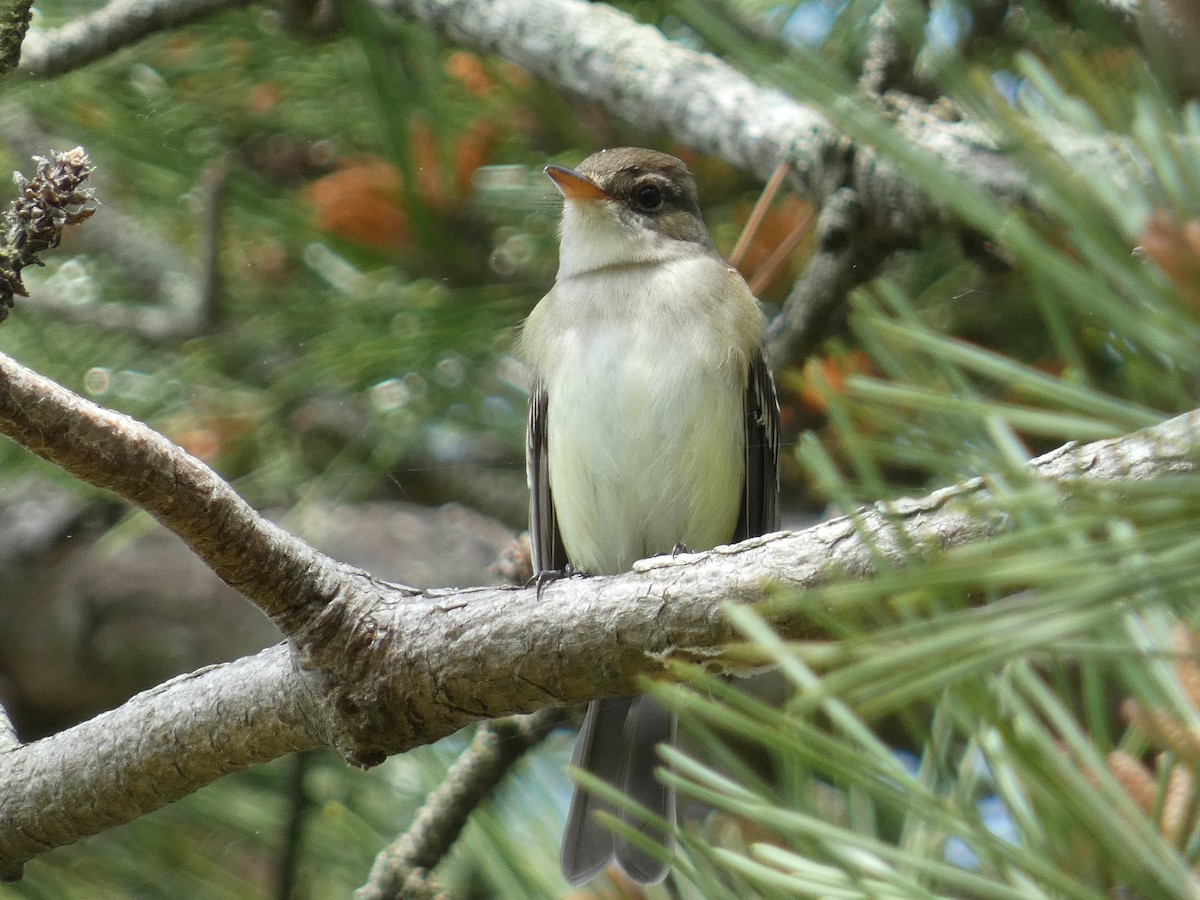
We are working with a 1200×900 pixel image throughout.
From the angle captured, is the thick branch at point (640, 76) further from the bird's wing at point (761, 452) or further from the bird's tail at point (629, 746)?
the bird's tail at point (629, 746)

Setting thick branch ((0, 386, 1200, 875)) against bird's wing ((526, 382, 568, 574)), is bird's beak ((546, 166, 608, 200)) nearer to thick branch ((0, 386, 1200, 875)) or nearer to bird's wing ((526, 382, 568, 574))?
bird's wing ((526, 382, 568, 574))

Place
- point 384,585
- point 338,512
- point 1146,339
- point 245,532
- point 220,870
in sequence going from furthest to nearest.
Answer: point 338,512 < point 220,870 < point 384,585 < point 245,532 < point 1146,339

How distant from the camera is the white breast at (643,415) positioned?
2.65m

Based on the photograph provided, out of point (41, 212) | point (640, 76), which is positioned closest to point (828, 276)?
point (640, 76)

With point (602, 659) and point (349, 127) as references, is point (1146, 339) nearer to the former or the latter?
point (602, 659)

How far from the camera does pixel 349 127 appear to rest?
2.75 m

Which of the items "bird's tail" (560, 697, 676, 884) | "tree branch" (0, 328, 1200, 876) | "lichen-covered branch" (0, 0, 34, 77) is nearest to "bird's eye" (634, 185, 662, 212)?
"bird's tail" (560, 697, 676, 884)

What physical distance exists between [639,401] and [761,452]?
0.37 m

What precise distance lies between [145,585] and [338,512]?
0.56 m

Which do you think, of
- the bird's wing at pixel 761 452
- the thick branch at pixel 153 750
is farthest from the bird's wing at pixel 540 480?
the thick branch at pixel 153 750

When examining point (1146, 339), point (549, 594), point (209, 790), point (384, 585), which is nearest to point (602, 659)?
point (549, 594)

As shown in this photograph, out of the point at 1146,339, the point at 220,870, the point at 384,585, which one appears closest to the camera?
the point at 1146,339

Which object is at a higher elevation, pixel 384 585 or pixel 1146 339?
pixel 1146 339

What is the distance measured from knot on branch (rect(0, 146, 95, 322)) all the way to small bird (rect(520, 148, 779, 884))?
49.4 inches
